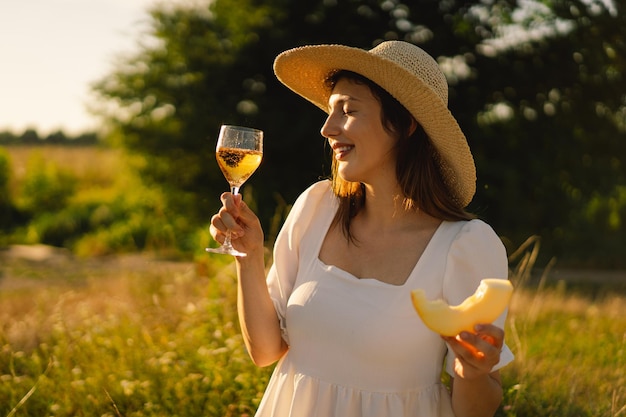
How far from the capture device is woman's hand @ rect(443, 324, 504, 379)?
75.8 inches

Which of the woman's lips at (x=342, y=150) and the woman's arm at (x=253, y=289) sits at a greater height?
the woman's lips at (x=342, y=150)

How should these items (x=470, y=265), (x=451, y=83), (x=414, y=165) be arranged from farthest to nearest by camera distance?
(x=451, y=83) < (x=414, y=165) < (x=470, y=265)

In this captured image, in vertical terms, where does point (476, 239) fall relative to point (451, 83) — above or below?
above

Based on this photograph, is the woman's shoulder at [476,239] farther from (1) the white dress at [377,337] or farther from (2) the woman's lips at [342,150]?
(2) the woman's lips at [342,150]

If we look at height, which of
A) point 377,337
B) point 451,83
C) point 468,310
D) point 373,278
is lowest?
point 451,83

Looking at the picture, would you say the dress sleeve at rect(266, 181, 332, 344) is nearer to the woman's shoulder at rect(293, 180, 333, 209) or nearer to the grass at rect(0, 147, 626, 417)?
the woman's shoulder at rect(293, 180, 333, 209)

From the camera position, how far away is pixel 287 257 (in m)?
2.80

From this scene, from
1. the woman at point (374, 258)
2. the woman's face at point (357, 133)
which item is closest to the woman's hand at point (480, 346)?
the woman at point (374, 258)

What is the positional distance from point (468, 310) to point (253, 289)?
909 mm

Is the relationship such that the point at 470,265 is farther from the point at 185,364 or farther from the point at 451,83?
the point at 451,83

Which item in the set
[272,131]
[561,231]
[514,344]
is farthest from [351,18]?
[514,344]

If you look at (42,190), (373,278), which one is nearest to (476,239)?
(373,278)

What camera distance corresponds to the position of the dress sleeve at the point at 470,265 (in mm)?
2363

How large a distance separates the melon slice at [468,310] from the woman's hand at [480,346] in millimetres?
26
